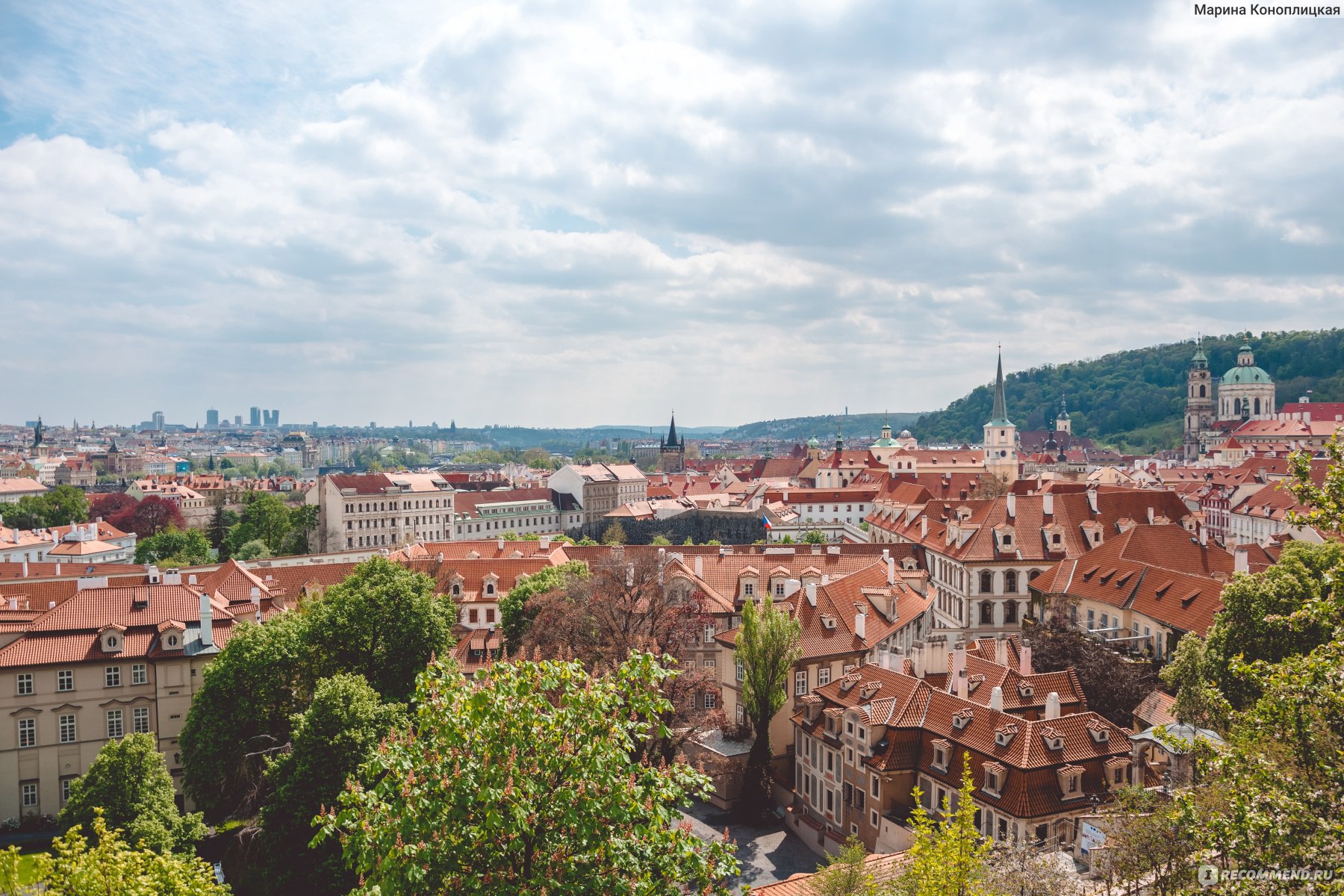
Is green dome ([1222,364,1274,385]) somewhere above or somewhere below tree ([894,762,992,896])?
above

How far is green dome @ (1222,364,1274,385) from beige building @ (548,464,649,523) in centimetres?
11967

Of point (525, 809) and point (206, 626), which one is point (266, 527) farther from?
point (525, 809)

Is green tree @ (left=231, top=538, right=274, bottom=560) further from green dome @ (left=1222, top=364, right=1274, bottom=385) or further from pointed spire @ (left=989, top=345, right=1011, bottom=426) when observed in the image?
green dome @ (left=1222, top=364, right=1274, bottom=385)

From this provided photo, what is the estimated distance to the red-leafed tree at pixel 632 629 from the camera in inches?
1388

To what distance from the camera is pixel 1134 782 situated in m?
26.9

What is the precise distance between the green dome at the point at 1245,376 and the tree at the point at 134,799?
198132mm

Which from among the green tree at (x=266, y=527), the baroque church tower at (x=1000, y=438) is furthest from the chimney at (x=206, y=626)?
the baroque church tower at (x=1000, y=438)

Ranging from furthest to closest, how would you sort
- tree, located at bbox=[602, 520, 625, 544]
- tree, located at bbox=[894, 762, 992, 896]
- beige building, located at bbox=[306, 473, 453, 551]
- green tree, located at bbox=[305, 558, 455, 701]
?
1. beige building, located at bbox=[306, 473, 453, 551]
2. tree, located at bbox=[602, 520, 625, 544]
3. green tree, located at bbox=[305, 558, 455, 701]
4. tree, located at bbox=[894, 762, 992, 896]

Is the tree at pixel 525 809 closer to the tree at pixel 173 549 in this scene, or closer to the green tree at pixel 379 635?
the green tree at pixel 379 635

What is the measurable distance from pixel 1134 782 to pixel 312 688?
27930 mm

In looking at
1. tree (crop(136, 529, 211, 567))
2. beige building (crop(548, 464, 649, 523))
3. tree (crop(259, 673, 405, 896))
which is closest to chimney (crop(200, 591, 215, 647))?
tree (crop(259, 673, 405, 896))

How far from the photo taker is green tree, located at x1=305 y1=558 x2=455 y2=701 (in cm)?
3491

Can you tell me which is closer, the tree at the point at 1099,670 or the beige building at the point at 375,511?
the tree at the point at 1099,670

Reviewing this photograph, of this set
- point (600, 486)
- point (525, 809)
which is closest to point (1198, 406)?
point (600, 486)
